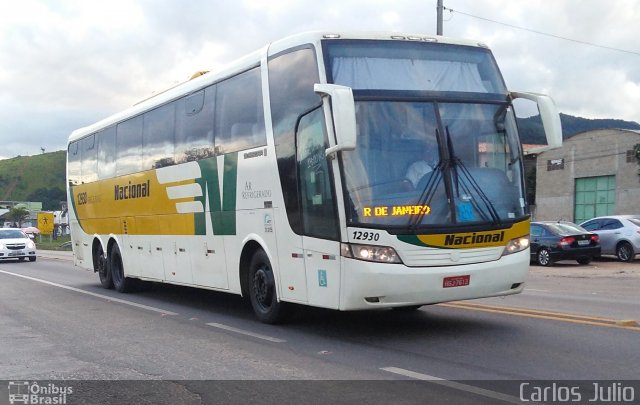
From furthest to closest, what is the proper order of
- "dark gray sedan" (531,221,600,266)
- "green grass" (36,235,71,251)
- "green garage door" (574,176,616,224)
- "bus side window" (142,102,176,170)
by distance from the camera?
1. "green grass" (36,235,71,251)
2. "green garage door" (574,176,616,224)
3. "dark gray sedan" (531,221,600,266)
4. "bus side window" (142,102,176,170)

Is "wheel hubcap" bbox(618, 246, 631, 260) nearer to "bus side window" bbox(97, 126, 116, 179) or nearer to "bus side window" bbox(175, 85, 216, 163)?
"bus side window" bbox(97, 126, 116, 179)

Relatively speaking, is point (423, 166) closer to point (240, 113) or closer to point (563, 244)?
point (240, 113)

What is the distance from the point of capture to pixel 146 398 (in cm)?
621

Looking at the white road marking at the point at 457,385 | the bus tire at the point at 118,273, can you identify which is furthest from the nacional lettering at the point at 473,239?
the bus tire at the point at 118,273

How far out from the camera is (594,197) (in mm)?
38469

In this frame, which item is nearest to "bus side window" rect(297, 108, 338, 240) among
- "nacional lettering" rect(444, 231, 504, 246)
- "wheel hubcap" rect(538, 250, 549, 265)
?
"nacional lettering" rect(444, 231, 504, 246)

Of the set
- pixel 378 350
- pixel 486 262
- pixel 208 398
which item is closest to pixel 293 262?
pixel 378 350

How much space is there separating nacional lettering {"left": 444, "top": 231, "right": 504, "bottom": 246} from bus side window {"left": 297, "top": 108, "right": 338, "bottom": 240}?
124cm

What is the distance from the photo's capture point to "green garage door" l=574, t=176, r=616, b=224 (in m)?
37.3

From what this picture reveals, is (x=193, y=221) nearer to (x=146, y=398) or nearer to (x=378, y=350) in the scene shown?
(x=378, y=350)

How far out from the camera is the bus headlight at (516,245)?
829 cm

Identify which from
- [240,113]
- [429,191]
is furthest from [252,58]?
[429,191]

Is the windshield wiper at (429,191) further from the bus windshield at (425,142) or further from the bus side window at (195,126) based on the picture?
the bus side window at (195,126)

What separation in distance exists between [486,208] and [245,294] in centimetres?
380
